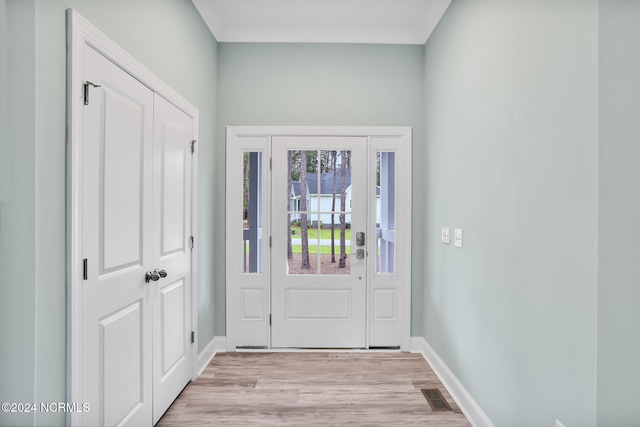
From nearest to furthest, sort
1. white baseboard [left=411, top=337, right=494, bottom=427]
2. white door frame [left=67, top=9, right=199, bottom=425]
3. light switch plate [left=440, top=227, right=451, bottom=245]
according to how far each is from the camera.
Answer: white door frame [left=67, top=9, right=199, bottom=425], white baseboard [left=411, top=337, right=494, bottom=427], light switch plate [left=440, top=227, right=451, bottom=245]

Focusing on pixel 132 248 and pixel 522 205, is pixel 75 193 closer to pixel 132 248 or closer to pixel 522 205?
pixel 132 248

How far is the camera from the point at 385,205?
3.08m

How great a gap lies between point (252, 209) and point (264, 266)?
0.53 metres

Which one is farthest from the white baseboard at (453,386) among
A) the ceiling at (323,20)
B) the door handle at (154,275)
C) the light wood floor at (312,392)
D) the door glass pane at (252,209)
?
the ceiling at (323,20)

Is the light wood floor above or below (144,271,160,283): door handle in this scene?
below

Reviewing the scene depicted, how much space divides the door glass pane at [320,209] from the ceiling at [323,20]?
1.02m

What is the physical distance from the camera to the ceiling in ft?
8.55

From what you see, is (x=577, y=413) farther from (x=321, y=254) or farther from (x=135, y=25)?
(x=135, y=25)

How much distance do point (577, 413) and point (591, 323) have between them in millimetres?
363

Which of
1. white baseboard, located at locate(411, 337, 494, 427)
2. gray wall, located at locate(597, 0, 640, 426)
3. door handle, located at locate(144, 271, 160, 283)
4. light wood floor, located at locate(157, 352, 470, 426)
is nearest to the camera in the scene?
gray wall, located at locate(597, 0, 640, 426)

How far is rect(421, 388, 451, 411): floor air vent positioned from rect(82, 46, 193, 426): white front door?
5.61 ft

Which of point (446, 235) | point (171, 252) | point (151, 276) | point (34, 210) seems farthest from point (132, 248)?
point (446, 235)

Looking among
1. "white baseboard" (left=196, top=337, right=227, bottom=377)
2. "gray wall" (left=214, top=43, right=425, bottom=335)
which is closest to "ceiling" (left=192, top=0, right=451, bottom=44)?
"gray wall" (left=214, top=43, right=425, bottom=335)

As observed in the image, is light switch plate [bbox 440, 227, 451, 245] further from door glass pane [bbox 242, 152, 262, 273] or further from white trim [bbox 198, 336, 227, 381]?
white trim [bbox 198, 336, 227, 381]
